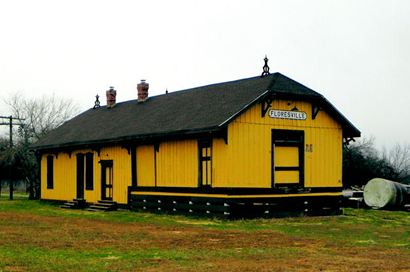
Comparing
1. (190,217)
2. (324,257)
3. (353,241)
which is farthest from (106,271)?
(190,217)

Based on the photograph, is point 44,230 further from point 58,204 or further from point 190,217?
point 58,204

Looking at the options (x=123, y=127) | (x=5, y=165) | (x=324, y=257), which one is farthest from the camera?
(x=5, y=165)

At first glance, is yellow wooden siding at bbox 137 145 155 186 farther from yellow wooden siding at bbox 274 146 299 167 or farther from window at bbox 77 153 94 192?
yellow wooden siding at bbox 274 146 299 167

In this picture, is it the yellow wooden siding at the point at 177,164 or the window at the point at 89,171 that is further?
the window at the point at 89,171

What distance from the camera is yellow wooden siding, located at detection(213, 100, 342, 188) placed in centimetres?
2358

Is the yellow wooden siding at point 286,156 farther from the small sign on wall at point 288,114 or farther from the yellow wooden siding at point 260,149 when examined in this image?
the small sign on wall at point 288,114

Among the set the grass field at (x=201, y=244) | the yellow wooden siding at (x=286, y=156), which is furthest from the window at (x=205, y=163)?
the yellow wooden siding at (x=286, y=156)

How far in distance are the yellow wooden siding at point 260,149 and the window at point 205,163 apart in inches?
15.8

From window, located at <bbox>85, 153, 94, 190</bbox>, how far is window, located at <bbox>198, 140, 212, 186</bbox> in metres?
9.55

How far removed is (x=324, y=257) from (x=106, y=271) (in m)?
4.92

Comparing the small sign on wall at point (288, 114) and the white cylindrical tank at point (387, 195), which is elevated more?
the small sign on wall at point (288, 114)

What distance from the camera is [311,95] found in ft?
83.4

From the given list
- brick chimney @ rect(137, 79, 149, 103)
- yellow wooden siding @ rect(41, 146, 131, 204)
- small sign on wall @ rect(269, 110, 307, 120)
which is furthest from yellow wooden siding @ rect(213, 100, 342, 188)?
brick chimney @ rect(137, 79, 149, 103)

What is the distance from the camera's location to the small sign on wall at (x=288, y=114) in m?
24.7
